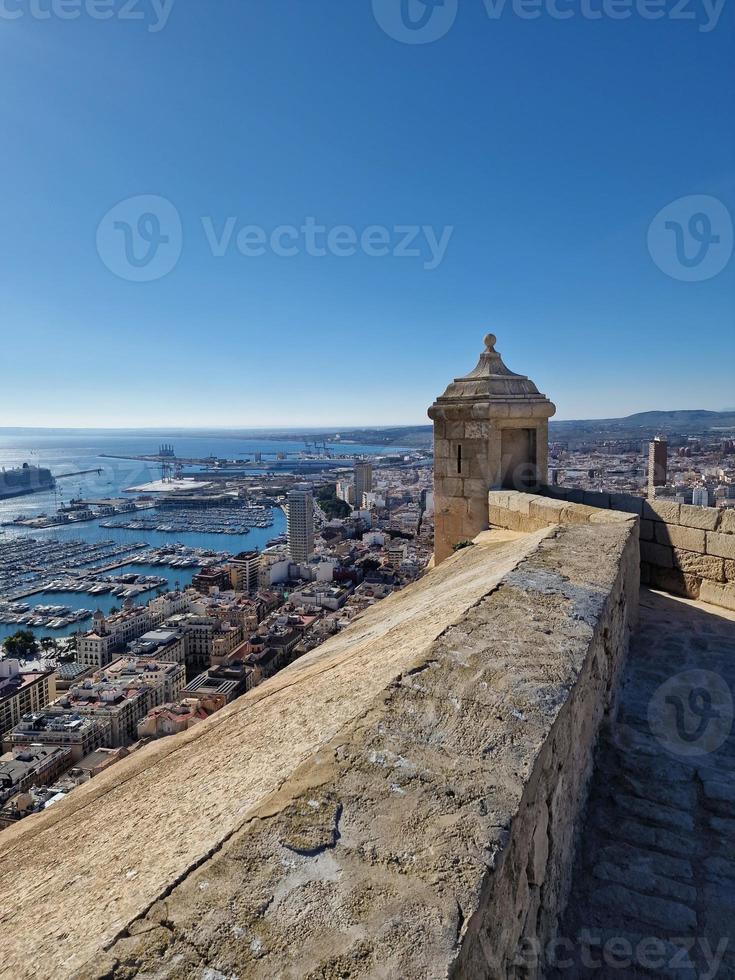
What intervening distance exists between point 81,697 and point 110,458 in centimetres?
14696

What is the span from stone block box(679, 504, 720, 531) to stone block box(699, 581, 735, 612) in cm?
41

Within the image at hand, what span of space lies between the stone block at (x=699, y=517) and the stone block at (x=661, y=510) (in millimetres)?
51

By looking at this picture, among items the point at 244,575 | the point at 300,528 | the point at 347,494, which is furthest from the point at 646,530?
the point at 347,494

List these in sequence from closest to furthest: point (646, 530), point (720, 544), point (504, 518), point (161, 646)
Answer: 1. point (720, 544)
2. point (646, 530)
3. point (504, 518)
4. point (161, 646)

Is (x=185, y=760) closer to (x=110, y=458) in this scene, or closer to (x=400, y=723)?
(x=400, y=723)

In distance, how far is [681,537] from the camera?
4367mm

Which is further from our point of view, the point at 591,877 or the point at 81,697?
the point at 81,697

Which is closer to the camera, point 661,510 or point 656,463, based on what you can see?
point 661,510

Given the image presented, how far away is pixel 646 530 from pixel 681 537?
293 millimetres

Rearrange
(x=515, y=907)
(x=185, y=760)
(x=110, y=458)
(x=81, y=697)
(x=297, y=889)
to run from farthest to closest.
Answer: (x=110, y=458), (x=81, y=697), (x=185, y=760), (x=515, y=907), (x=297, y=889)

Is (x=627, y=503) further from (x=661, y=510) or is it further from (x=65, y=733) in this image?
(x=65, y=733)

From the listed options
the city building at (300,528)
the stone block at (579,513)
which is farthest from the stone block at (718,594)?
the city building at (300,528)

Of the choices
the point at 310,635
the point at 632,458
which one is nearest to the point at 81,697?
the point at 310,635

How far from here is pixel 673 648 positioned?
3344 millimetres
